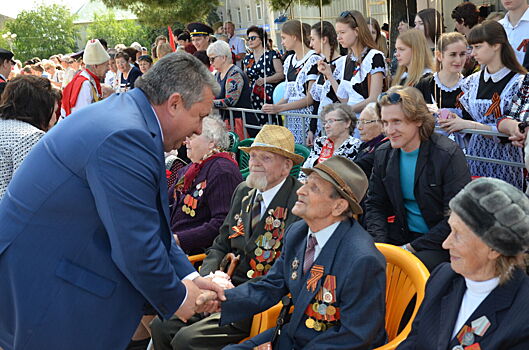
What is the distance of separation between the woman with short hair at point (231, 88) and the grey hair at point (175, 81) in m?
4.34

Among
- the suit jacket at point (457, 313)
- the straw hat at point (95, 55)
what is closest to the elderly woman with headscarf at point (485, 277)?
the suit jacket at point (457, 313)

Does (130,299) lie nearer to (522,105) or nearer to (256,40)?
(522,105)

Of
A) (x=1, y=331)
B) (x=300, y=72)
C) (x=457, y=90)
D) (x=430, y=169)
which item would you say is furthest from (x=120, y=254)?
(x=300, y=72)

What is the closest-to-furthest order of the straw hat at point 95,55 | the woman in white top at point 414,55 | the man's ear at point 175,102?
the man's ear at point 175,102 < the woman in white top at point 414,55 < the straw hat at point 95,55

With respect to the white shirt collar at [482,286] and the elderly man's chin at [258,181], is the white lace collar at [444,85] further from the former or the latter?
the white shirt collar at [482,286]

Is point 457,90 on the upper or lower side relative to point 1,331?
upper

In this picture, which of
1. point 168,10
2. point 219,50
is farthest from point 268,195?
point 168,10

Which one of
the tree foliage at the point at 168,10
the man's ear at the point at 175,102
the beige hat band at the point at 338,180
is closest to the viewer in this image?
the man's ear at the point at 175,102

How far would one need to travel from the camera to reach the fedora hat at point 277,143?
3.93 m

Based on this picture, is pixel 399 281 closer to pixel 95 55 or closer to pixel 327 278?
pixel 327 278

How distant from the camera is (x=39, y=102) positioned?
4285 mm

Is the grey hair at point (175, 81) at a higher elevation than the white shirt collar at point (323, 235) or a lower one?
higher

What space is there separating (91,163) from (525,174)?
288 cm

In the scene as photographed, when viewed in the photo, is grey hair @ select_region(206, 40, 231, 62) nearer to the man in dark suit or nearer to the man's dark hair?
the man's dark hair
